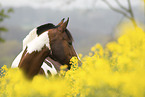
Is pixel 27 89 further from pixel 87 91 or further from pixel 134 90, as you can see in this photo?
pixel 134 90

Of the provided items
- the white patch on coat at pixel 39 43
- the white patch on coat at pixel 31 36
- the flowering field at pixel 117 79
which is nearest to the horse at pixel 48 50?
the white patch on coat at pixel 39 43

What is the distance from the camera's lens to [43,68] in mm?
4410

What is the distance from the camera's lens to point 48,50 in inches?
143

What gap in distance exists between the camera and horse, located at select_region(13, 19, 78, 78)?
142 inches

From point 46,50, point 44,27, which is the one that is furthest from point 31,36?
point 46,50

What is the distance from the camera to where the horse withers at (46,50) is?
3602mm

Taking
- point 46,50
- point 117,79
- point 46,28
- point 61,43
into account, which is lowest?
point 117,79

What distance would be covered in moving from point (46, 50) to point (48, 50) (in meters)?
0.04

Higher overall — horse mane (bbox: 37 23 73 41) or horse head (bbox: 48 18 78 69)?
horse mane (bbox: 37 23 73 41)

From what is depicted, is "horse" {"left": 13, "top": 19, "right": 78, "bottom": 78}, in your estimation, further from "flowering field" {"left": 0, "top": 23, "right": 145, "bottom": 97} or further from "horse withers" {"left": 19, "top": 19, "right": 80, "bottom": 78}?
"flowering field" {"left": 0, "top": 23, "right": 145, "bottom": 97}

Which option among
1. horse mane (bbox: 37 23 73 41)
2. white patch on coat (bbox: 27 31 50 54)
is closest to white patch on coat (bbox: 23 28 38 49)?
horse mane (bbox: 37 23 73 41)

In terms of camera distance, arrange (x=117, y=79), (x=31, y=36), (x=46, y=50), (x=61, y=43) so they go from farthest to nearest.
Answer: (x=31, y=36) < (x=61, y=43) < (x=46, y=50) < (x=117, y=79)

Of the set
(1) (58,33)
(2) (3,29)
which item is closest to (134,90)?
(1) (58,33)

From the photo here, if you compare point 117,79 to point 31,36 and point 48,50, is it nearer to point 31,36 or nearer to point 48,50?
point 48,50
